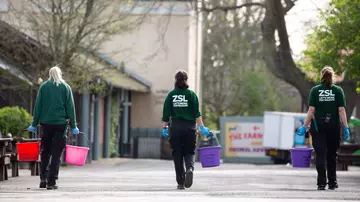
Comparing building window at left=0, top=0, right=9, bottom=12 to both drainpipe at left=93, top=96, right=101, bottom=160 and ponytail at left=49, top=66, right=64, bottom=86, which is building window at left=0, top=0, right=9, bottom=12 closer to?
drainpipe at left=93, top=96, right=101, bottom=160

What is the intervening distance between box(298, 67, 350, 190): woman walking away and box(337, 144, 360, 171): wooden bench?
43.9 ft

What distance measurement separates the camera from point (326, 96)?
1516 cm

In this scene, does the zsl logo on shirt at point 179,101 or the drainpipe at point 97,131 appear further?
the drainpipe at point 97,131

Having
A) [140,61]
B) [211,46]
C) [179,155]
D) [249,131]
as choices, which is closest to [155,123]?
[140,61]

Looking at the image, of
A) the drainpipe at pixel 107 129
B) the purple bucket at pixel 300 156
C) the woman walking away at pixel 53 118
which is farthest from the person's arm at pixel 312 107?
the drainpipe at pixel 107 129

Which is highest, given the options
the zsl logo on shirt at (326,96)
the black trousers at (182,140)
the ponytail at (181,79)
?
the ponytail at (181,79)

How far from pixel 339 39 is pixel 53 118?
37.8 feet

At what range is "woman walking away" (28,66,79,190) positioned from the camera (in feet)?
48.9

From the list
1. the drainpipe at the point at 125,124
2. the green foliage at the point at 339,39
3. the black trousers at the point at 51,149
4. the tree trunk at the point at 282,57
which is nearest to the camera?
the black trousers at the point at 51,149

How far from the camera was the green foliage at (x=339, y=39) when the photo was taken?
76.9 ft

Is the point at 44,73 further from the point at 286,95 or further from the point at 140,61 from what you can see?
the point at 286,95

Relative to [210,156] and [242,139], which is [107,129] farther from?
[210,156]

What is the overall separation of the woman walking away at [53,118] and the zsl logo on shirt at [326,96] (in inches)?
144

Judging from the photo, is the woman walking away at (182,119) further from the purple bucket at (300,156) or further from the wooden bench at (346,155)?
the wooden bench at (346,155)
